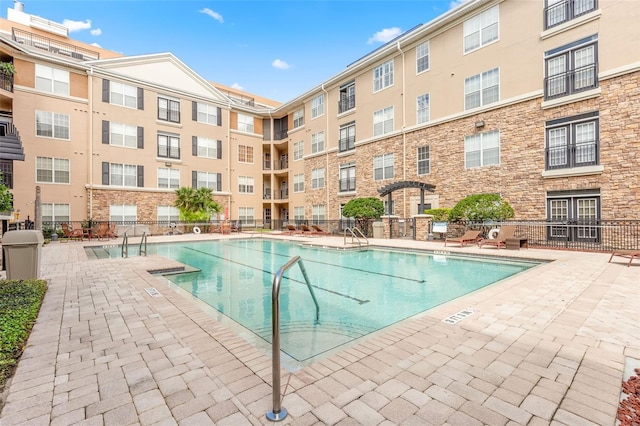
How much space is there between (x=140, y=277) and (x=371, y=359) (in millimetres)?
6007

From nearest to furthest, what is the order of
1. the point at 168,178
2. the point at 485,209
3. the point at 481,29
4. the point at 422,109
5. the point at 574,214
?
the point at 574,214
the point at 485,209
the point at 481,29
the point at 422,109
the point at 168,178

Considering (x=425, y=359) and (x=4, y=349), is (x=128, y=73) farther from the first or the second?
(x=425, y=359)

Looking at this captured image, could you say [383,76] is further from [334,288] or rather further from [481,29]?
[334,288]

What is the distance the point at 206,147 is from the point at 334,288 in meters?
24.5

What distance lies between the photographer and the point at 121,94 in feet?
76.5

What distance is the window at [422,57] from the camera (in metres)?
19.2

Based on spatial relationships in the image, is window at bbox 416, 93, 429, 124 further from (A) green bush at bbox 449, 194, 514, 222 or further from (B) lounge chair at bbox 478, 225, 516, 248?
(B) lounge chair at bbox 478, 225, 516, 248

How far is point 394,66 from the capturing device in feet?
69.4

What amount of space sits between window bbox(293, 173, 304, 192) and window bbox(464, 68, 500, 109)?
15.7 m

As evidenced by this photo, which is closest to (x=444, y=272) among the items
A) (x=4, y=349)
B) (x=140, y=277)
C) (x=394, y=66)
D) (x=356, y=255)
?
(x=356, y=255)

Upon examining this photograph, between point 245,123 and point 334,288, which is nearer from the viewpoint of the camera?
point 334,288

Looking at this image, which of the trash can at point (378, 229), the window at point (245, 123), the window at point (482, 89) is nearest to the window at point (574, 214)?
Answer: the window at point (482, 89)

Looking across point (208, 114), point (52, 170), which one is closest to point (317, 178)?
point (208, 114)

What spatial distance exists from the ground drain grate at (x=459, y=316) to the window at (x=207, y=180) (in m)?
26.0
